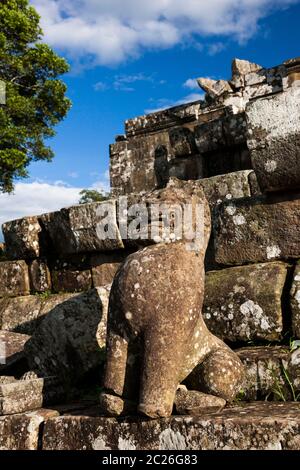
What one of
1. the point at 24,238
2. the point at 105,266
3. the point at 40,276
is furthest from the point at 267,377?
the point at 24,238

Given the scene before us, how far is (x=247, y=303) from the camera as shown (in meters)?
3.72

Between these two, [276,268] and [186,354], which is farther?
[276,268]

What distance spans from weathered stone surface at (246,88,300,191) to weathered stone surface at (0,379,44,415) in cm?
231

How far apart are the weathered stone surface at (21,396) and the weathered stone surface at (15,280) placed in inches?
101

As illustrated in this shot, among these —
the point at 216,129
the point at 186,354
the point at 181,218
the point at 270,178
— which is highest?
the point at 216,129

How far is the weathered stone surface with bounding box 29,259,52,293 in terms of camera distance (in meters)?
6.12

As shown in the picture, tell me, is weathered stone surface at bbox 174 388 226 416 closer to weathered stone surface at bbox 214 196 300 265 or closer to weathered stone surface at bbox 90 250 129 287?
weathered stone surface at bbox 214 196 300 265

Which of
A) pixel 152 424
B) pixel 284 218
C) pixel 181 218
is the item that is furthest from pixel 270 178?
pixel 152 424

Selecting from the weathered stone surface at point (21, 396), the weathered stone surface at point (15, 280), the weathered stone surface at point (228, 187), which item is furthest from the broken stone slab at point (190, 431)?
the weathered stone surface at point (15, 280)

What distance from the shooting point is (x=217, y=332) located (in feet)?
12.5

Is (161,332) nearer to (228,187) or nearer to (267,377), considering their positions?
(267,377)

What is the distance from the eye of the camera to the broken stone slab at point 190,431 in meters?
2.49
